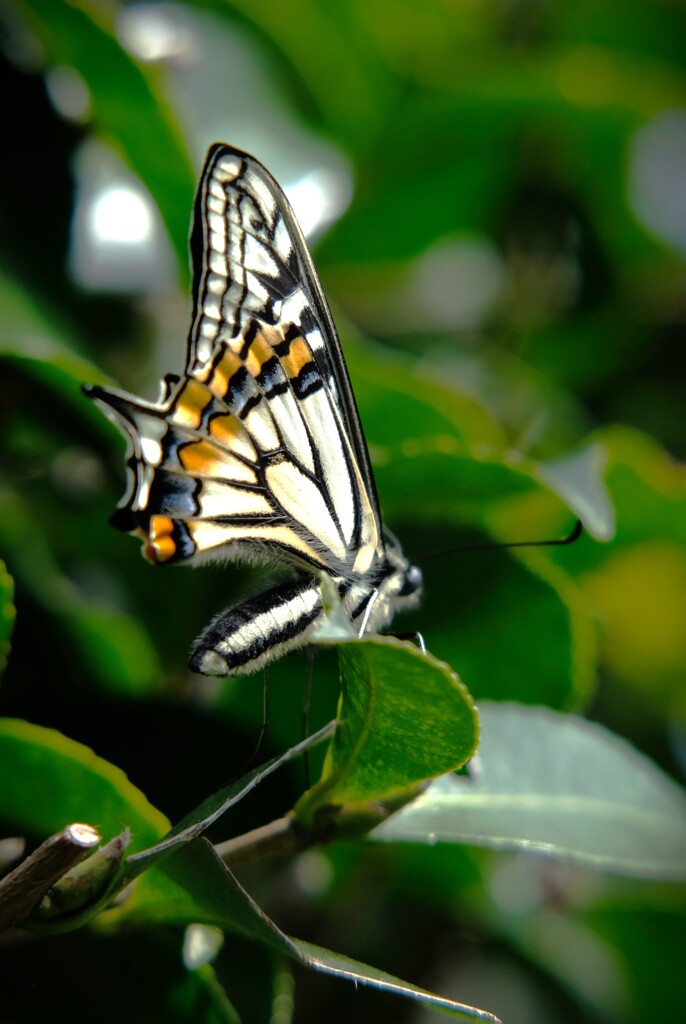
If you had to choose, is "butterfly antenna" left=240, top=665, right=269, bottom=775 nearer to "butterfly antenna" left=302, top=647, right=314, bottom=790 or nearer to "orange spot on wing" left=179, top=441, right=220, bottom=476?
"butterfly antenna" left=302, top=647, right=314, bottom=790

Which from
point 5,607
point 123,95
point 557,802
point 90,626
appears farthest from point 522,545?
point 123,95

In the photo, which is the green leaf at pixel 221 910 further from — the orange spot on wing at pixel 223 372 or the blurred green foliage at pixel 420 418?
the orange spot on wing at pixel 223 372

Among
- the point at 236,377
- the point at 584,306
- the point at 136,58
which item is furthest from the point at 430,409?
the point at 584,306

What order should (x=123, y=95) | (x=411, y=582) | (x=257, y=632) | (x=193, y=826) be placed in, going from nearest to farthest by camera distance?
(x=193, y=826) < (x=257, y=632) < (x=411, y=582) < (x=123, y=95)

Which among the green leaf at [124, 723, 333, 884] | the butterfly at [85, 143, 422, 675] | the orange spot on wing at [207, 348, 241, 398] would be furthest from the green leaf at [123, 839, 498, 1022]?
the orange spot on wing at [207, 348, 241, 398]

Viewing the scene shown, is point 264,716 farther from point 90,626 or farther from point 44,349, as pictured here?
point 44,349

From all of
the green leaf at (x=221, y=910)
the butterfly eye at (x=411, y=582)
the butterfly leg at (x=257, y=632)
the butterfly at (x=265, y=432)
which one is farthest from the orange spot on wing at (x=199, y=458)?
the green leaf at (x=221, y=910)
